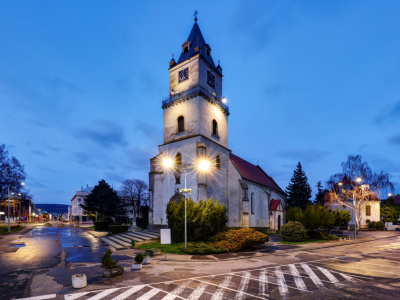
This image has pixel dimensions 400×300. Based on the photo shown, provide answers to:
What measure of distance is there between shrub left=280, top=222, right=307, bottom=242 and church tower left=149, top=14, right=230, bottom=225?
8920 millimetres

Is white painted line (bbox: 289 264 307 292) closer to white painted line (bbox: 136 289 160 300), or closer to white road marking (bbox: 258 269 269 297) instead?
white road marking (bbox: 258 269 269 297)

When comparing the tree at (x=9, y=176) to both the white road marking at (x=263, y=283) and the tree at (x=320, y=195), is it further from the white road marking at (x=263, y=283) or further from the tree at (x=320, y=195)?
the tree at (x=320, y=195)

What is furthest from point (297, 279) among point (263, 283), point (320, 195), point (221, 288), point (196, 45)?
point (320, 195)

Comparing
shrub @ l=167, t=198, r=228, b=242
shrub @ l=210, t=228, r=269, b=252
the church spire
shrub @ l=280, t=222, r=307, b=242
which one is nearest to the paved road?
shrub @ l=210, t=228, r=269, b=252

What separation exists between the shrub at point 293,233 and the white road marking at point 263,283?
13.9 meters

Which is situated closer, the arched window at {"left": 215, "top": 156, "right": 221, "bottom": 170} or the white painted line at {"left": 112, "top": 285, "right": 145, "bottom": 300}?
the white painted line at {"left": 112, "top": 285, "right": 145, "bottom": 300}

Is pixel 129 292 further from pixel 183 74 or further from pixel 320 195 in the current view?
pixel 320 195

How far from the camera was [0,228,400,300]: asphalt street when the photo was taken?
9.45 metres

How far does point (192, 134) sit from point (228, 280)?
67.9ft

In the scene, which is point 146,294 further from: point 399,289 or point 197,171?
point 197,171

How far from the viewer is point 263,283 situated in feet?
36.0

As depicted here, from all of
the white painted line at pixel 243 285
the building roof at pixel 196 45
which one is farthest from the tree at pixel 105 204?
the white painted line at pixel 243 285

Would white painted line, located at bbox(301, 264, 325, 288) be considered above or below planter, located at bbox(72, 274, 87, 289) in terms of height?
below

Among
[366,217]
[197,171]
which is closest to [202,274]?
[197,171]
